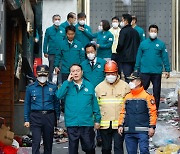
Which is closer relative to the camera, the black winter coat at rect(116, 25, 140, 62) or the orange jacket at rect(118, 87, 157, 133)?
the orange jacket at rect(118, 87, 157, 133)

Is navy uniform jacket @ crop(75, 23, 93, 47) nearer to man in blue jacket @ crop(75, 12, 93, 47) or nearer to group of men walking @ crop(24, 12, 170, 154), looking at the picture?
man in blue jacket @ crop(75, 12, 93, 47)

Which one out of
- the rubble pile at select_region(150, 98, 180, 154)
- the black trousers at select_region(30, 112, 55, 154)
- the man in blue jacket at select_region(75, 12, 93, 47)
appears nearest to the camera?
the black trousers at select_region(30, 112, 55, 154)

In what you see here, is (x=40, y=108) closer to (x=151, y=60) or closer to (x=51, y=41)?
(x=151, y=60)

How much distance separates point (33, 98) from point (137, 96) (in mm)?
1777

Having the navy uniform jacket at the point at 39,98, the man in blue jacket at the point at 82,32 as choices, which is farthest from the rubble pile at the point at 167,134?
the man in blue jacket at the point at 82,32

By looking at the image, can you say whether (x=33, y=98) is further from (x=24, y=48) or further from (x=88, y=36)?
(x=24, y=48)

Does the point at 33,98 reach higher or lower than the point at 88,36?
lower

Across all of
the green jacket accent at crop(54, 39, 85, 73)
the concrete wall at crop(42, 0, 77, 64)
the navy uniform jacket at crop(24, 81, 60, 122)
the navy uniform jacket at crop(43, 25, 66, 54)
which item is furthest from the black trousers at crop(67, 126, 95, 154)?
the concrete wall at crop(42, 0, 77, 64)

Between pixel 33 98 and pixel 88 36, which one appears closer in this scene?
pixel 33 98

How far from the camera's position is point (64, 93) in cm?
938

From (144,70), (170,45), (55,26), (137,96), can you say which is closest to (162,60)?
(144,70)

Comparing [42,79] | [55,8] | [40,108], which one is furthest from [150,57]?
[55,8]

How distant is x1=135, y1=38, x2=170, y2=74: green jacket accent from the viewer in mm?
12852

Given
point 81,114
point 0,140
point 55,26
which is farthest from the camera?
point 55,26
